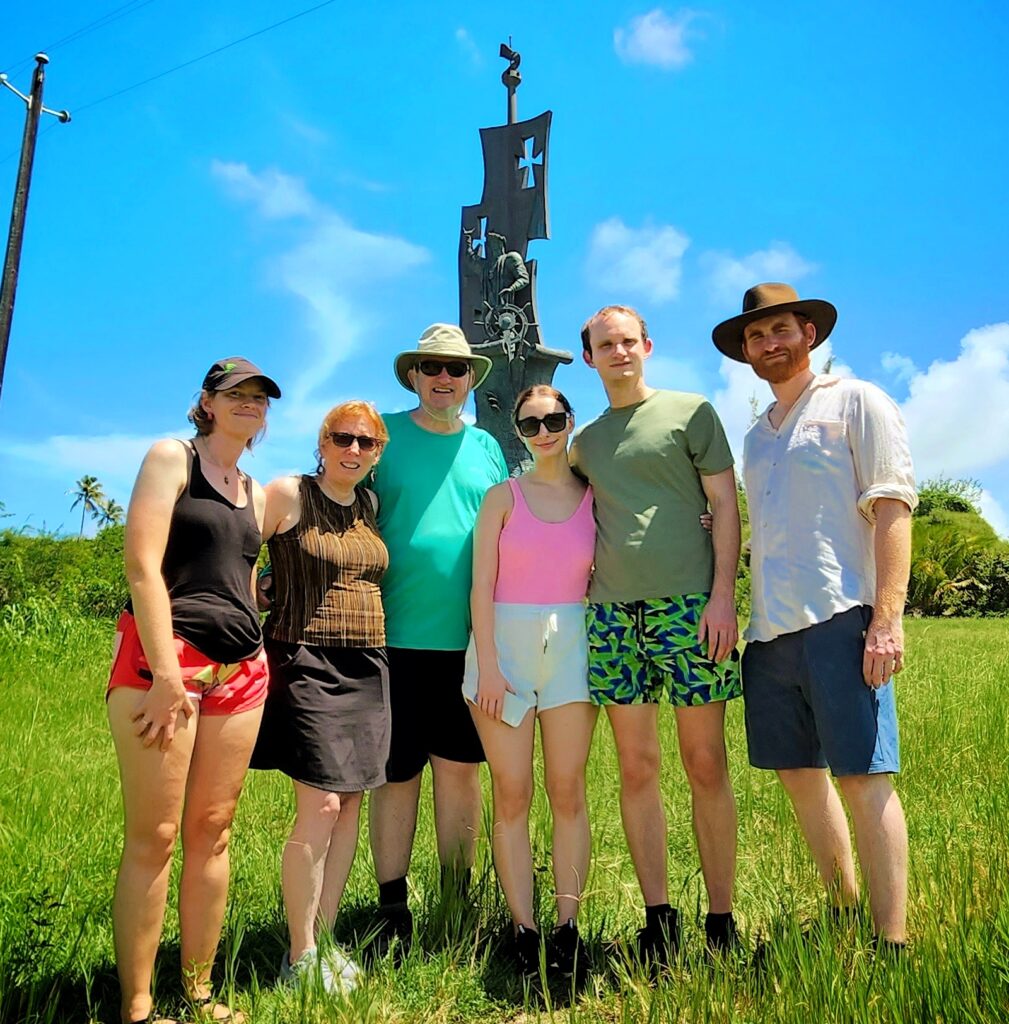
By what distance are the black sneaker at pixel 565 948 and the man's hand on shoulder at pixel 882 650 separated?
119 cm

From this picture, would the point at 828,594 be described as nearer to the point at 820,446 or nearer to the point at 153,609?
the point at 820,446

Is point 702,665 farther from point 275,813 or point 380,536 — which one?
point 275,813

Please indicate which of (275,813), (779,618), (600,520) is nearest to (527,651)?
(600,520)

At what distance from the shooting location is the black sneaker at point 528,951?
9.39 feet

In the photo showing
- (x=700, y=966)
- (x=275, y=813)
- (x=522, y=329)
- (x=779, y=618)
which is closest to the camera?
(x=700, y=966)

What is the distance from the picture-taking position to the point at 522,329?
993cm

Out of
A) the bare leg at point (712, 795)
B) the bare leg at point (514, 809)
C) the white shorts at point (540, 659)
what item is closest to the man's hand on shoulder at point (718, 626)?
the bare leg at point (712, 795)

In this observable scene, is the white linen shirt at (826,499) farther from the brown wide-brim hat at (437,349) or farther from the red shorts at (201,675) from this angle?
the red shorts at (201,675)

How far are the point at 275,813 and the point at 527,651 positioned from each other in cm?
227

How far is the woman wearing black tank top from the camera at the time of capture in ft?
7.71

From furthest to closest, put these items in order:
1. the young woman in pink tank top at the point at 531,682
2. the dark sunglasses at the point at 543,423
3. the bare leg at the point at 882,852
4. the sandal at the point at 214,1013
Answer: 1. the dark sunglasses at the point at 543,423
2. the young woman in pink tank top at the point at 531,682
3. the bare leg at the point at 882,852
4. the sandal at the point at 214,1013

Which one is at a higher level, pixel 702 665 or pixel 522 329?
pixel 522 329

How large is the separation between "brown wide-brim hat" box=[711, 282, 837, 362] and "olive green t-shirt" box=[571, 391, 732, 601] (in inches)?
9.6

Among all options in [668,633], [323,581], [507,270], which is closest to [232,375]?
[323,581]
